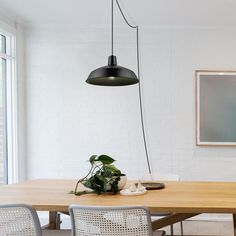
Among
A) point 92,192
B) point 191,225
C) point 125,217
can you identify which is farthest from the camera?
point 191,225

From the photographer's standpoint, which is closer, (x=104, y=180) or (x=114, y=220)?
(x=114, y=220)

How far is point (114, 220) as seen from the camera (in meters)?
1.76

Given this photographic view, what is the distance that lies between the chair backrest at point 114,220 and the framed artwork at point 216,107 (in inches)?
95.7

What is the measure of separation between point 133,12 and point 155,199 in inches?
87.8

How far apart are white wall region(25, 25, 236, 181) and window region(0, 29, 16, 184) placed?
0.75 ft

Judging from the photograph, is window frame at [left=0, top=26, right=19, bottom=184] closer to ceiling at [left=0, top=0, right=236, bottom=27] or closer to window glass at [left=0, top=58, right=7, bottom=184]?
window glass at [left=0, top=58, right=7, bottom=184]

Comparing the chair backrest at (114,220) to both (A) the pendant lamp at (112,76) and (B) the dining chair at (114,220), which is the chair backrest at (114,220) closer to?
(B) the dining chair at (114,220)

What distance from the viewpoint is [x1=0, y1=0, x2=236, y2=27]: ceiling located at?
3293 millimetres

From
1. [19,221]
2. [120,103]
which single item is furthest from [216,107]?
[19,221]

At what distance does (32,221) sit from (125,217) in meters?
0.55

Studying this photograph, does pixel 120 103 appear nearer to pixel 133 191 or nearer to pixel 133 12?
pixel 133 12

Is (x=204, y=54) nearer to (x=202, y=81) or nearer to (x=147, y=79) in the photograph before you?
(x=202, y=81)

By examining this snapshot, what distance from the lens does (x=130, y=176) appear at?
13.5ft

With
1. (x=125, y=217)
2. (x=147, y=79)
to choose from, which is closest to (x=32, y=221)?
(x=125, y=217)
